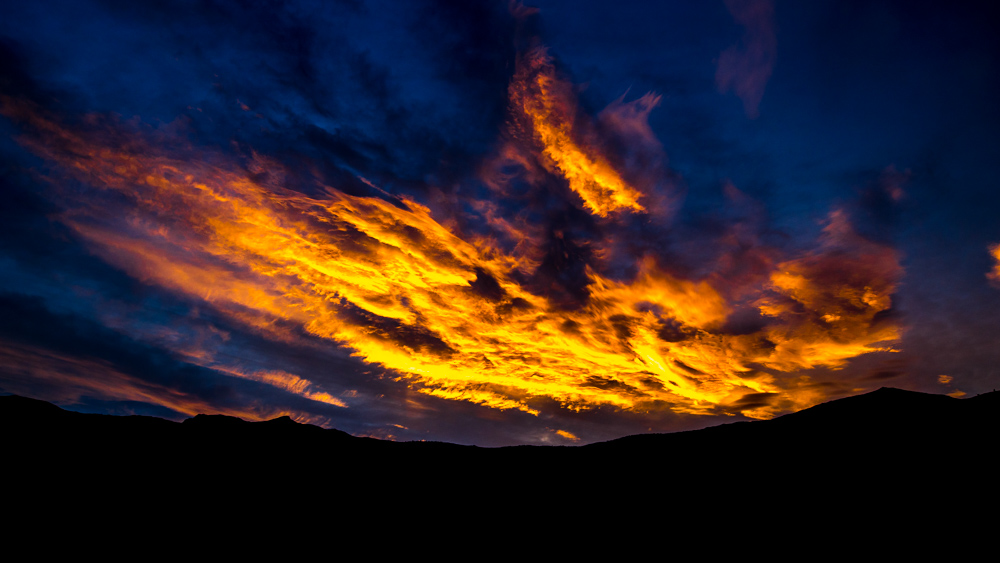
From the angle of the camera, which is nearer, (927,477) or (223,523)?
(927,477)

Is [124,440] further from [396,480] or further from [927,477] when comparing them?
[927,477]

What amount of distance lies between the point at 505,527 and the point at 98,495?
2623 centimetres

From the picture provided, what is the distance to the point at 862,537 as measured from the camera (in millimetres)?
16750

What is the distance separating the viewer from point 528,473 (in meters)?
30.1

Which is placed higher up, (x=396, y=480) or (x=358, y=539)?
(x=396, y=480)

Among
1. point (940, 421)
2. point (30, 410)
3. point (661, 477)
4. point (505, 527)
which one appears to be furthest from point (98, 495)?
point (940, 421)

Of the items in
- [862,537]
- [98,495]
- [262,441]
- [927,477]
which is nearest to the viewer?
[862,537]

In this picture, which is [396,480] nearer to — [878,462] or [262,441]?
[262,441]

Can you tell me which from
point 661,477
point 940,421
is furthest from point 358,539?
point 940,421

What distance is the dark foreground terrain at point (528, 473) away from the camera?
61.6 ft

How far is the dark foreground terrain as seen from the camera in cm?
1877

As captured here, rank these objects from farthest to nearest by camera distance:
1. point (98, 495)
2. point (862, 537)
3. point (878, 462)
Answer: point (98, 495)
point (878, 462)
point (862, 537)

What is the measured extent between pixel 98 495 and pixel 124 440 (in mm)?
5478


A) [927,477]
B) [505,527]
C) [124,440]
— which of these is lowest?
[505,527]
